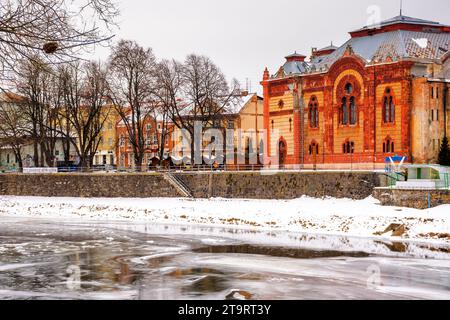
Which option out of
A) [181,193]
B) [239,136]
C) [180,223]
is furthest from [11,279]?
[239,136]

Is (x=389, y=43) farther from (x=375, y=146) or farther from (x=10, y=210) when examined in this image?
(x=10, y=210)

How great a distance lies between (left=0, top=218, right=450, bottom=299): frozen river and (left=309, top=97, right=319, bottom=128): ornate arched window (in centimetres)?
3332

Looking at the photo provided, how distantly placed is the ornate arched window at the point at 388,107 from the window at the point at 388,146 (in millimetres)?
1733

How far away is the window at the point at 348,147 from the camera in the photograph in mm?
61406

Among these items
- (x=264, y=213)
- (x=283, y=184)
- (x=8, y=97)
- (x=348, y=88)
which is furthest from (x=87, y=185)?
(x=8, y=97)

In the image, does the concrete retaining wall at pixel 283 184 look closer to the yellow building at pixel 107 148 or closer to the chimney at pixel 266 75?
the chimney at pixel 266 75

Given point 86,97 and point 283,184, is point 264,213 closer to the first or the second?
point 283,184

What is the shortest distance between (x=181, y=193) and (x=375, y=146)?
680 inches

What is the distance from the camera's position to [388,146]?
58312 mm

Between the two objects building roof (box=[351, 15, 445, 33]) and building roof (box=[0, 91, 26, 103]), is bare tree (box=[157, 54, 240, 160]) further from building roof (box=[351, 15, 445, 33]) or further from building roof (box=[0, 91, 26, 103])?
building roof (box=[0, 91, 26, 103])

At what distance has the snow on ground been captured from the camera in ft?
112

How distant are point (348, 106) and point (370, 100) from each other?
10.3ft

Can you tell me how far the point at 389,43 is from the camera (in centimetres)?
6081

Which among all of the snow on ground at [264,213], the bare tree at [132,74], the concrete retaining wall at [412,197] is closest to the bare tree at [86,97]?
the bare tree at [132,74]
